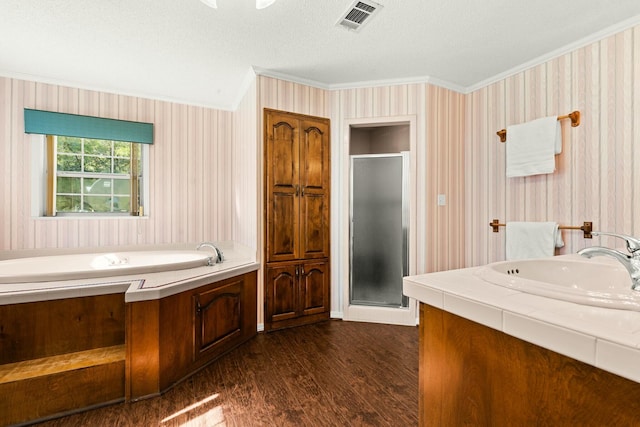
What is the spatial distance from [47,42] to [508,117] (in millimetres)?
3836

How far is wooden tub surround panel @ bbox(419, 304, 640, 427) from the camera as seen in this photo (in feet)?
2.00

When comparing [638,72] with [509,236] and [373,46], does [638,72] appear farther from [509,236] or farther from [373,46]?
[373,46]

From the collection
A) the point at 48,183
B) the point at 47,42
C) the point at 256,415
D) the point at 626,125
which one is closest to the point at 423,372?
the point at 256,415

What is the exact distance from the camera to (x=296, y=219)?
9.43 feet

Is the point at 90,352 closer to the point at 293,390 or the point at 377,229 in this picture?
the point at 293,390

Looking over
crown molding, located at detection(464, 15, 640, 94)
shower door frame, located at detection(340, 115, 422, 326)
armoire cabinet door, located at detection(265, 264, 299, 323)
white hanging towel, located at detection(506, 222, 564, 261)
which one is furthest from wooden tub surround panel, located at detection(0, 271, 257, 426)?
crown molding, located at detection(464, 15, 640, 94)

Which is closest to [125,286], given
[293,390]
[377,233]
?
[293,390]

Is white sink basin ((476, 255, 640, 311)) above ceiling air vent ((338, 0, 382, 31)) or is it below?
below

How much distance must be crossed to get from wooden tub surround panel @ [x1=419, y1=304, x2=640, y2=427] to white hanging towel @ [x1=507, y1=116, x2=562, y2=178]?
208 centimetres

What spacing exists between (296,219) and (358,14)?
1.70 m

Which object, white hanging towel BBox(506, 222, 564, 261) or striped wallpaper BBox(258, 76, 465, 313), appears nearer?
white hanging towel BBox(506, 222, 564, 261)

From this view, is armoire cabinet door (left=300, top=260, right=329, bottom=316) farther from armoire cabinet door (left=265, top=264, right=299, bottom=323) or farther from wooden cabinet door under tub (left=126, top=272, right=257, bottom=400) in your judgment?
wooden cabinet door under tub (left=126, top=272, right=257, bottom=400)

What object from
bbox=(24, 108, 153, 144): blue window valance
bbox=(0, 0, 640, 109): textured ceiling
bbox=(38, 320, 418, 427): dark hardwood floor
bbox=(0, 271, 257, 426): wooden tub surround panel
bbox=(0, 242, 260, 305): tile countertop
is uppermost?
bbox=(0, 0, 640, 109): textured ceiling

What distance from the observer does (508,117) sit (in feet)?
9.00
